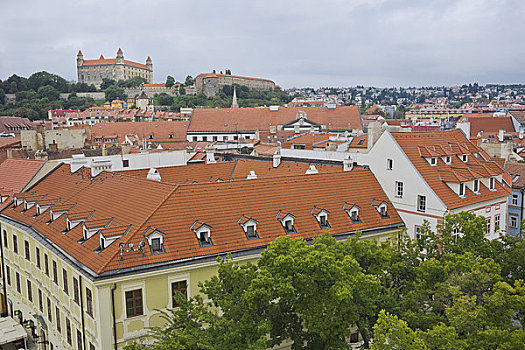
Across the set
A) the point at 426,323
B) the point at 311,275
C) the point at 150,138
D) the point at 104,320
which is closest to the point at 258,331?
the point at 311,275

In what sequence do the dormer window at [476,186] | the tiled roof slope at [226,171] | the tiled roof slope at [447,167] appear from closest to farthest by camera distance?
1. the tiled roof slope at [447,167]
2. the dormer window at [476,186]
3. the tiled roof slope at [226,171]

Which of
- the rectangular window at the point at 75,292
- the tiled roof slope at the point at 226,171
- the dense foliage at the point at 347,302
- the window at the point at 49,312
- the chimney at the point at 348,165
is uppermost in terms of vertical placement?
the chimney at the point at 348,165

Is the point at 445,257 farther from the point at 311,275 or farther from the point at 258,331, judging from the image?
the point at 258,331

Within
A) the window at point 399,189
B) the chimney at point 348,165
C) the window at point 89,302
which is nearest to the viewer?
the window at point 89,302

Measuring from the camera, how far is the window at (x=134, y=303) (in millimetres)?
22953

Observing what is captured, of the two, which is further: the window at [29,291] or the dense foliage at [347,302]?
the window at [29,291]

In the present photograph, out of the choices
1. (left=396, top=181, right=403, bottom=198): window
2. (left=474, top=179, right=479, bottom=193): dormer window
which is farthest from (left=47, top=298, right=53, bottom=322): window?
(left=474, top=179, right=479, bottom=193): dormer window

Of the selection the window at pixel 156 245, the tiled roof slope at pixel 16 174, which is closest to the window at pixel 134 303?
the window at pixel 156 245

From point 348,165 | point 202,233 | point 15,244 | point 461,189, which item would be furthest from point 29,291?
point 461,189

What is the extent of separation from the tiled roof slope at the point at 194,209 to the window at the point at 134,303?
55.3 inches

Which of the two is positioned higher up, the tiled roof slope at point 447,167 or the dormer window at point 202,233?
the tiled roof slope at point 447,167

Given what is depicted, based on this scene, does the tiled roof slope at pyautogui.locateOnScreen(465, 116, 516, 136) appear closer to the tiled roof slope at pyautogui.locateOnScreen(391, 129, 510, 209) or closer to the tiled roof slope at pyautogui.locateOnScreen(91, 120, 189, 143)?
the tiled roof slope at pyautogui.locateOnScreen(91, 120, 189, 143)

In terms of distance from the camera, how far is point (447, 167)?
116ft

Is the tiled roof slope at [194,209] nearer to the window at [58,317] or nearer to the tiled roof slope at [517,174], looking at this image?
the window at [58,317]
